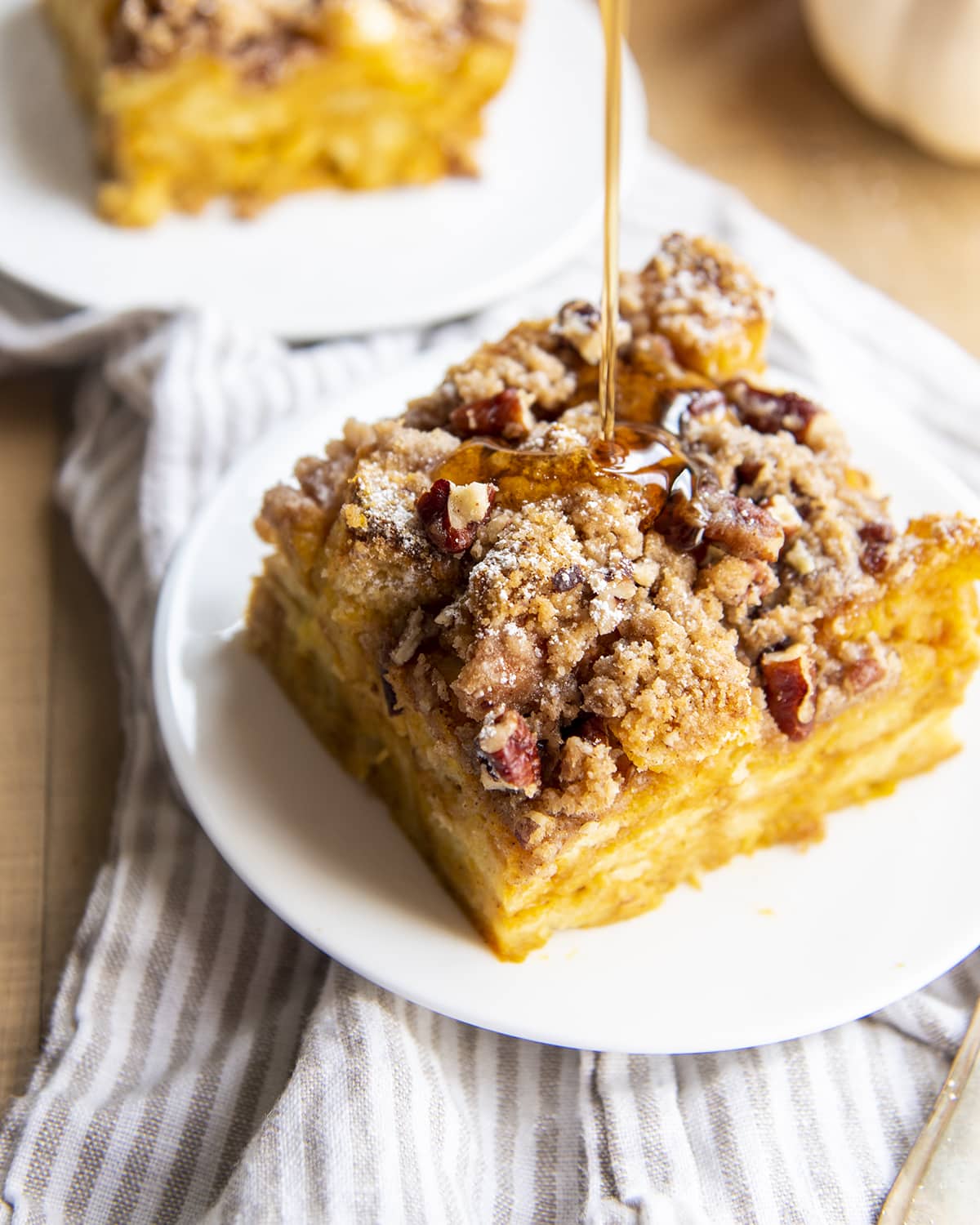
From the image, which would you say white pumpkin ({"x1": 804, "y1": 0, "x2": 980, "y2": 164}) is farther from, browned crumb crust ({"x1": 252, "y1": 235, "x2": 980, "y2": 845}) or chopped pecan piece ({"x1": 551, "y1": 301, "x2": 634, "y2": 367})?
chopped pecan piece ({"x1": 551, "y1": 301, "x2": 634, "y2": 367})

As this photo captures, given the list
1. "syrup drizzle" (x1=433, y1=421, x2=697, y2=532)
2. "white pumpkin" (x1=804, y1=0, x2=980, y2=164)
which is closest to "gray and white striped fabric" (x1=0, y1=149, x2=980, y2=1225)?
"syrup drizzle" (x1=433, y1=421, x2=697, y2=532)

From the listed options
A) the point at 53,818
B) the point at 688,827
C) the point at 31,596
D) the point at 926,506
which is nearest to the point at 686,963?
the point at 688,827

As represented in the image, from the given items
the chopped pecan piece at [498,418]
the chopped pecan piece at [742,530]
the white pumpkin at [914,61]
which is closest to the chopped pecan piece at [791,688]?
the chopped pecan piece at [742,530]

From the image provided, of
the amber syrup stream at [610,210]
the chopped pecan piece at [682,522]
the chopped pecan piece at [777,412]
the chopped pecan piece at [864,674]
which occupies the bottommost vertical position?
the chopped pecan piece at [864,674]

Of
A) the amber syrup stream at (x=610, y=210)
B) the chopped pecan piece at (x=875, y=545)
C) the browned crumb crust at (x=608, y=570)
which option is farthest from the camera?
the chopped pecan piece at (x=875, y=545)

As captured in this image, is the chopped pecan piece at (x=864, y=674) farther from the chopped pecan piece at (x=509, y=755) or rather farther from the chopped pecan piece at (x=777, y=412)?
the chopped pecan piece at (x=509, y=755)

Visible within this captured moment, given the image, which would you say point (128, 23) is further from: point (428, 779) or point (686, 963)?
point (686, 963)
